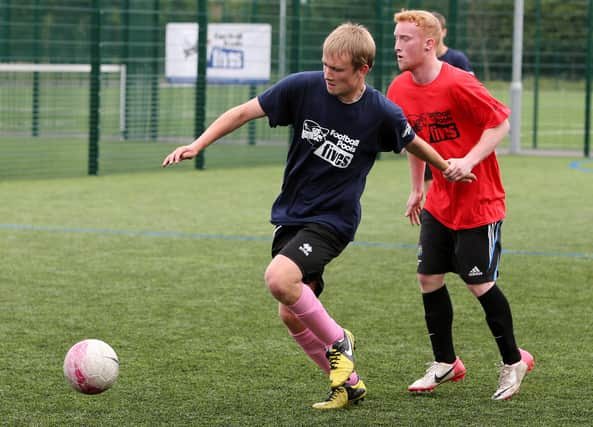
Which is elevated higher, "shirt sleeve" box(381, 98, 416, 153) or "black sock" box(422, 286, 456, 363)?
"shirt sleeve" box(381, 98, 416, 153)

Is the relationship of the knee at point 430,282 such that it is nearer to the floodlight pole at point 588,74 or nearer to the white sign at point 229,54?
the white sign at point 229,54

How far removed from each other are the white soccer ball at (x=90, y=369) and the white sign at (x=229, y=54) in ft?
45.2

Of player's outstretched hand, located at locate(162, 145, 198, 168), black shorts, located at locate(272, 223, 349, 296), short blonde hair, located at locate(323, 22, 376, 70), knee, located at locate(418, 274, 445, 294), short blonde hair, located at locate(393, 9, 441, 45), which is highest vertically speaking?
short blonde hair, located at locate(393, 9, 441, 45)

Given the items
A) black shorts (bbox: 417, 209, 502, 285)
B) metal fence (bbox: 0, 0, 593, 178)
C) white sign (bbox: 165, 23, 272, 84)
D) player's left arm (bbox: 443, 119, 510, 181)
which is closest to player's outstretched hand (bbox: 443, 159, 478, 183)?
player's left arm (bbox: 443, 119, 510, 181)

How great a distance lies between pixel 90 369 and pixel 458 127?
2000 millimetres

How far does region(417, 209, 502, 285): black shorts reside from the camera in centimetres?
546

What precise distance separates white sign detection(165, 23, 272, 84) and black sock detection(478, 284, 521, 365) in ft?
44.0

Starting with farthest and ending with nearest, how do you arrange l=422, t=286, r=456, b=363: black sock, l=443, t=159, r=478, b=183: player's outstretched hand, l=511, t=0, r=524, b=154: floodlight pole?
l=511, t=0, r=524, b=154: floodlight pole → l=422, t=286, r=456, b=363: black sock → l=443, t=159, r=478, b=183: player's outstretched hand

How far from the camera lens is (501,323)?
5488 mm

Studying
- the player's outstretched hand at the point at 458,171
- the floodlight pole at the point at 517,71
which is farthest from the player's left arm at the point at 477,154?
the floodlight pole at the point at 517,71

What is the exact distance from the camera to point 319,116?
201 inches

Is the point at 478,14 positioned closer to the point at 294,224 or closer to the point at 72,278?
the point at 72,278

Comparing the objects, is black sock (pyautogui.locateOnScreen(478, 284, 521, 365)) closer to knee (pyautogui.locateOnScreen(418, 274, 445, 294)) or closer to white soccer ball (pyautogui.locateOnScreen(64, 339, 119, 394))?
knee (pyautogui.locateOnScreen(418, 274, 445, 294))

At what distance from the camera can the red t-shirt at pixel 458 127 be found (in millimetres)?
5426
